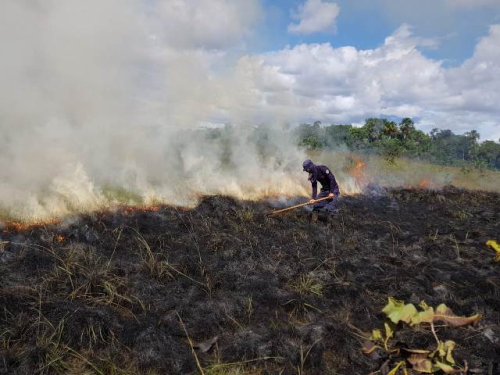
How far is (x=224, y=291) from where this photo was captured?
217 inches

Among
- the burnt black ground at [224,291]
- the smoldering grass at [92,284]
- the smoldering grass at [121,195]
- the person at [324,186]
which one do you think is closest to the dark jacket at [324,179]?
the person at [324,186]

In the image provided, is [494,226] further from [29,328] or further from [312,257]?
[29,328]

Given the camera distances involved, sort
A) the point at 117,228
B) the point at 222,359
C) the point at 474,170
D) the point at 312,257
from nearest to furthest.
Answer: the point at 222,359, the point at 312,257, the point at 117,228, the point at 474,170

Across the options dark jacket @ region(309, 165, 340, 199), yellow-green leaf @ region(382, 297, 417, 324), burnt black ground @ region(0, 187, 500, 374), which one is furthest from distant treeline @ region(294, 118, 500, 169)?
yellow-green leaf @ region(382, 297, 417, 324)

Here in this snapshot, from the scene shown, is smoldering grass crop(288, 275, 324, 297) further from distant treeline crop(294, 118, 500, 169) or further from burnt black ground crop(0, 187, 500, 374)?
distant treeline crop(294, 118, 500, 169)

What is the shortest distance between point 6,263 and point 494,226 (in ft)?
39.0

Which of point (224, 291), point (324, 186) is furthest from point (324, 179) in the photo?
point (224, 291)

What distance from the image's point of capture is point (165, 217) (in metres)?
8.82

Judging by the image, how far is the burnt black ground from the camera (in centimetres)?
396

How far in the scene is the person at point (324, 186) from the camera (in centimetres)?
968

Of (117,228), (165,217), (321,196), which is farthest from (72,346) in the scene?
(321,196)

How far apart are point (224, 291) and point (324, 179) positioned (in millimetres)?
5420

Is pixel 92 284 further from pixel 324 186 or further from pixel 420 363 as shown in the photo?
pixel 324 186

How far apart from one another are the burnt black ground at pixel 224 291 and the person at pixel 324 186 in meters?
0.70
